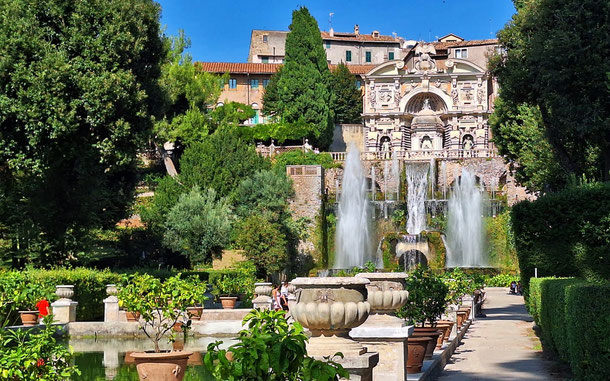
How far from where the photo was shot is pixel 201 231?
46312mm

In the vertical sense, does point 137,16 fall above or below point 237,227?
above

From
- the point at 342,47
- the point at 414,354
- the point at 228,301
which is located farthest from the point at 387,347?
the point at 342,47

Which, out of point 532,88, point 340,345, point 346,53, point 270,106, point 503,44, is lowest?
point 340,345

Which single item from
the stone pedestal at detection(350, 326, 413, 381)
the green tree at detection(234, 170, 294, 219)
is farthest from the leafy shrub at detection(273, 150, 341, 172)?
the stone pedestal at detection(350, 326, 413, 381)

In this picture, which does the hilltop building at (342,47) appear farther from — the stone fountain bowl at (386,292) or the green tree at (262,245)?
the stone fountain bowl at (386,292)

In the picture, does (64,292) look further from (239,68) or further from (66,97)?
(239,68)

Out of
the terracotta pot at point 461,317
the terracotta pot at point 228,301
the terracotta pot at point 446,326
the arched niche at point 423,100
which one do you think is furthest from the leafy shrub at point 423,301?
the arched niche at point 423,100

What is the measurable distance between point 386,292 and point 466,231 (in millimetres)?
46140

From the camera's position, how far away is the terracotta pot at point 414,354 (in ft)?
40.9

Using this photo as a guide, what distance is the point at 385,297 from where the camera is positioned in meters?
11.3

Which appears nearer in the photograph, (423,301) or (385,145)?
(423,301)

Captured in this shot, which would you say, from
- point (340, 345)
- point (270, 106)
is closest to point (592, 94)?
point (340, 345)

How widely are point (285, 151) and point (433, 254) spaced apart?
52.8 feet

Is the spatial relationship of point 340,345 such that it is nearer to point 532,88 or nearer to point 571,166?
point 532,88
